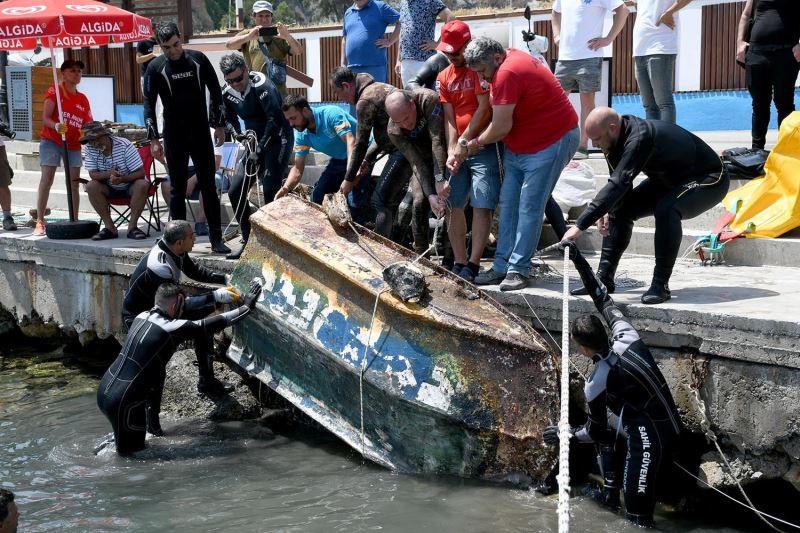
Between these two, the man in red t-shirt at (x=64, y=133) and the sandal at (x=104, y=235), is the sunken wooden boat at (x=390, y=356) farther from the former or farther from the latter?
the man in red t-shirt at (x=64, y=133)

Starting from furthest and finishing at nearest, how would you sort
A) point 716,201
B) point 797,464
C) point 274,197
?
point 274,197
point 716,201
point 797,464

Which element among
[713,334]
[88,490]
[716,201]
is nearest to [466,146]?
[716,201]

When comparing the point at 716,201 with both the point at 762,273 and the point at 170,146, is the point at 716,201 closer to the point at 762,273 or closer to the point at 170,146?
the point at 762,273

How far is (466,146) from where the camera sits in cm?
738

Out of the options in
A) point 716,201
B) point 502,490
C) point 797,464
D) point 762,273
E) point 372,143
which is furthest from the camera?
point 372,143

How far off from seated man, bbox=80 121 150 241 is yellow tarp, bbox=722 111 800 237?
18.9 ft

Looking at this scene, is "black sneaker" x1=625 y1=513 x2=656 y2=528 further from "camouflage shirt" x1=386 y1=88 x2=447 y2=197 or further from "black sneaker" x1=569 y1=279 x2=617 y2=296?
"camouflage shirt" x1=386 y1=88 x2=447 y2=197

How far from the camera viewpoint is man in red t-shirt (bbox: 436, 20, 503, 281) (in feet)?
24.6

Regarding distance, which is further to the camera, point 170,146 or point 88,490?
point 170,146

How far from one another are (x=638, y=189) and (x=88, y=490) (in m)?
4.32

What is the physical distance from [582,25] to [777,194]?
2.64 meters

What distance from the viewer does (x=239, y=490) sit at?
23.0ft

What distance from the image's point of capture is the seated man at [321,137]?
28.3ft

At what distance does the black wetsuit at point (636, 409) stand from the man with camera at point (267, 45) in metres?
6.56
